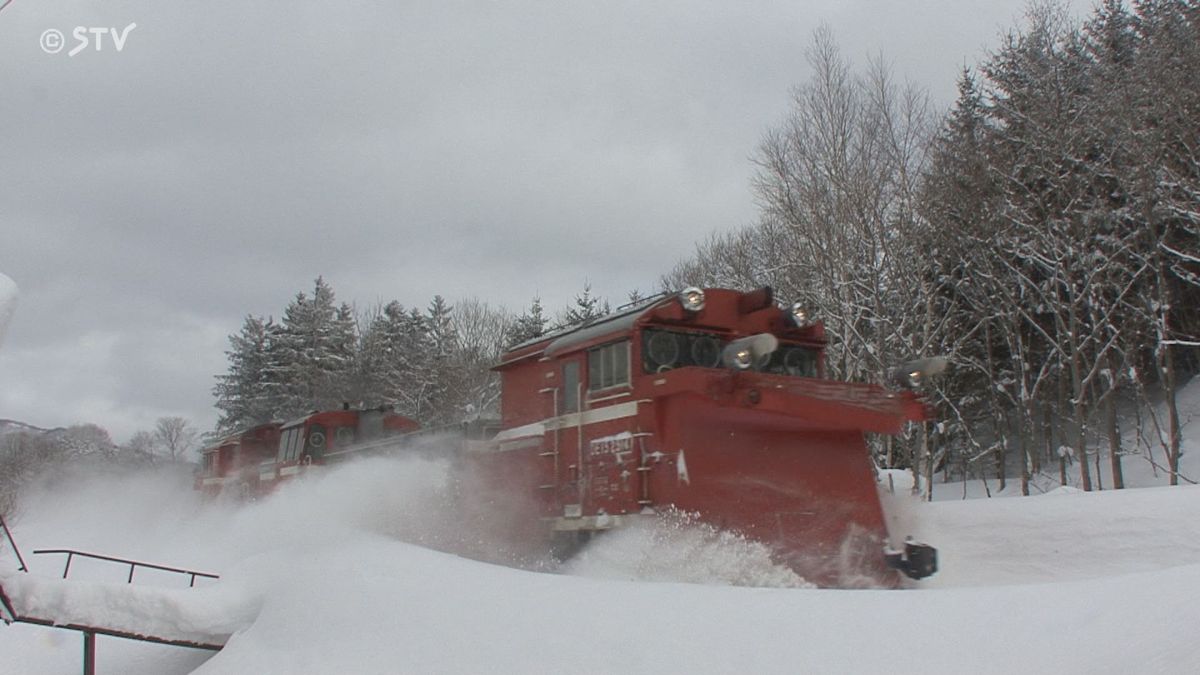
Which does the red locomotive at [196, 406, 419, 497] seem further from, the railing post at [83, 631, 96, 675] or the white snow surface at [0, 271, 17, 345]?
the white snow surface at [0, 271, 17, 345]

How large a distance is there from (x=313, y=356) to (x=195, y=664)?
3839 cm

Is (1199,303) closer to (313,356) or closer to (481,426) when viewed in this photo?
(481,426)

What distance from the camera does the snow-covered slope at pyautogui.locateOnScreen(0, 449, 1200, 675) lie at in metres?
4.50

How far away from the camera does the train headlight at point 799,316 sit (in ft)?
36.2

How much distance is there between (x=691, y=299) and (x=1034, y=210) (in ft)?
59.6

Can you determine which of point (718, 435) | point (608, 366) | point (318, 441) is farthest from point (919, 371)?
point (318, 441)

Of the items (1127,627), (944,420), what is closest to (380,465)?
(1127,627)

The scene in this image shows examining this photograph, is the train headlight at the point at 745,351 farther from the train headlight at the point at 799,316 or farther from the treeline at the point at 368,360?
the treeline at the point at 368,360

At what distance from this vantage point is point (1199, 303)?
28.1 m

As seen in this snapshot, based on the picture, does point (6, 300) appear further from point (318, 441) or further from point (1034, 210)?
point (1034, 210)

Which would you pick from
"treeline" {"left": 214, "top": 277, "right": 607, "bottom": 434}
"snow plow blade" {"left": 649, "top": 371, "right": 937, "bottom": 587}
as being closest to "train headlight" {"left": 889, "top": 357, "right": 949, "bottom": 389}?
"snow plow blade" {"left": 649, "top": 371, "right": 937, "bottom": 587}

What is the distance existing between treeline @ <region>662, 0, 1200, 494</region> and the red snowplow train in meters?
12.9

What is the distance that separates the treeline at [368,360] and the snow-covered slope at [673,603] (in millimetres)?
28235

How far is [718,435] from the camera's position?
30.6 ft
